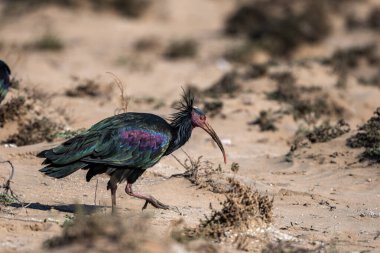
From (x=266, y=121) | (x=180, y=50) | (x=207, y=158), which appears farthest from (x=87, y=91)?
(x=180, y=50)

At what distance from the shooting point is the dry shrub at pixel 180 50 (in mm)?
22797

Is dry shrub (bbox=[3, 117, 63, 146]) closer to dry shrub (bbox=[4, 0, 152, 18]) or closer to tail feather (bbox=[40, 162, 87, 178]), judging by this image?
tail feather (bbox=[40, 162, 87, 178])

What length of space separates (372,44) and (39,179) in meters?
14.3

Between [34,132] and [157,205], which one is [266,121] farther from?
[157,205]

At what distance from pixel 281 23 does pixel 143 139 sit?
15.6 metres

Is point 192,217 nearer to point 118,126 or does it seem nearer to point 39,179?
point 118,126

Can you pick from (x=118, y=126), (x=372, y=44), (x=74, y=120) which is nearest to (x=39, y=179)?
(x=118, y=126)

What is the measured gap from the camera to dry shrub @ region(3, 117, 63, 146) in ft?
38.3

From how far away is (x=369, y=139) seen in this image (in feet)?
37.6

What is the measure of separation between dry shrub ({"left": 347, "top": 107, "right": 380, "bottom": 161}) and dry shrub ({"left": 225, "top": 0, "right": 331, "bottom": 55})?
1047 centimetres

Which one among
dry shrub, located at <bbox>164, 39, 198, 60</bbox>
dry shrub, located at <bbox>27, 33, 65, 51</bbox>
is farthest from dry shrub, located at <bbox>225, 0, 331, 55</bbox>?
dry shrub, located at <bbox>27, 33, 65, 51</bbox>

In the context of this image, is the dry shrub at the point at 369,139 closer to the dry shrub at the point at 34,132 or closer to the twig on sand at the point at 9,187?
the dry shrub at the point at 34,132

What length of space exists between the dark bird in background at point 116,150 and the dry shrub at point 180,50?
14346 millimetres

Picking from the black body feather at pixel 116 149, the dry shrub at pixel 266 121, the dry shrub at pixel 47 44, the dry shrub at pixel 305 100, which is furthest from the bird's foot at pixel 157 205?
the dry shrub at pixel 47 44
